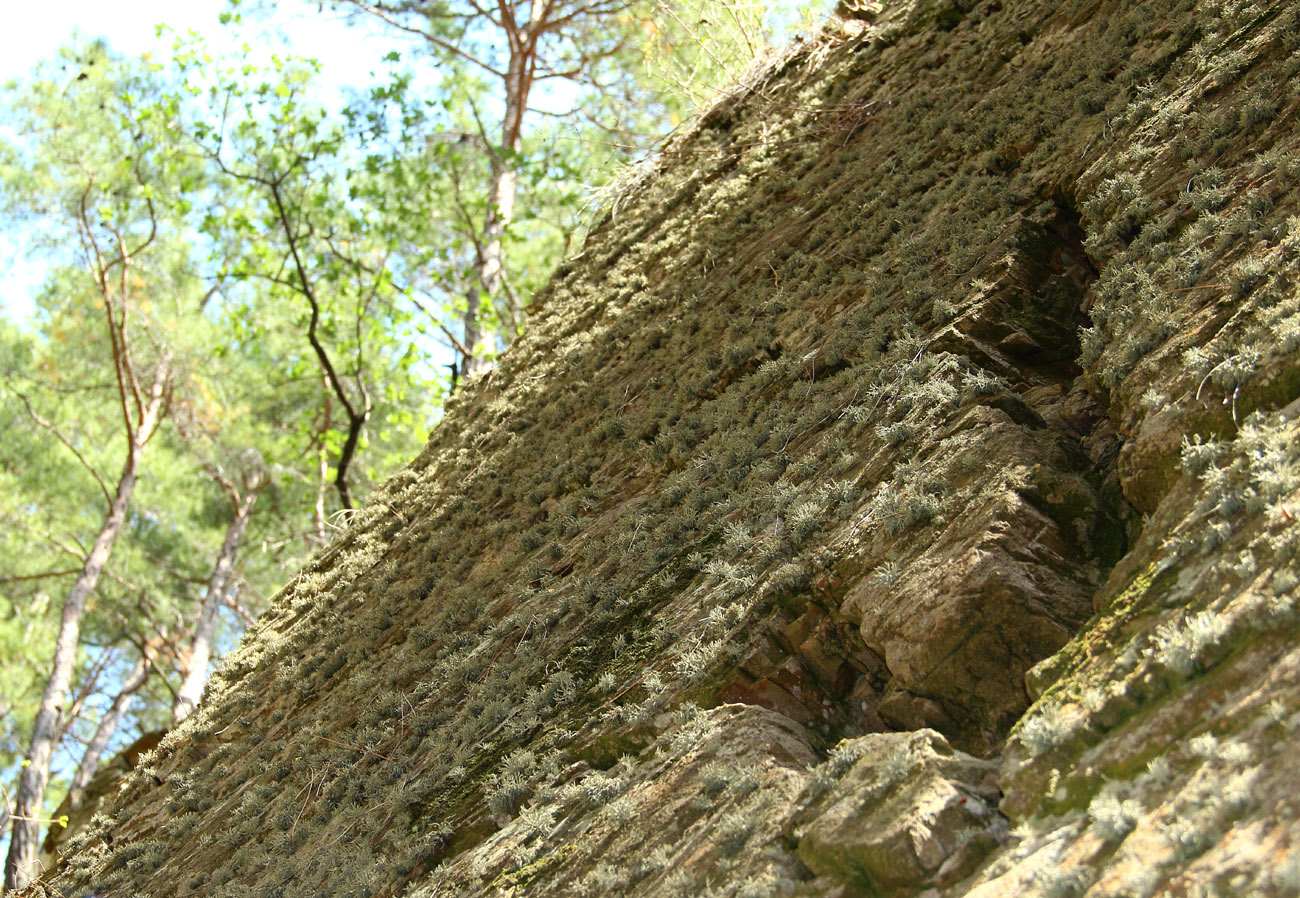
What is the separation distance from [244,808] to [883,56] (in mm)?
5390

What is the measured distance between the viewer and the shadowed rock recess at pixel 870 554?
7.43 feet

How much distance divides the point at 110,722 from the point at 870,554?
13.2 m

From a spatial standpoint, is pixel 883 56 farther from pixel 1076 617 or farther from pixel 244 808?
pixel 244 808

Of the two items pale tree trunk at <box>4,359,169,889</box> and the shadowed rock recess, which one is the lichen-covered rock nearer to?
the shadowed rock recess

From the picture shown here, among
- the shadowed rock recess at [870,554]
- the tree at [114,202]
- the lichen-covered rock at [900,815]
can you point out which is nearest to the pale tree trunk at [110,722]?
the tree at [114,202]

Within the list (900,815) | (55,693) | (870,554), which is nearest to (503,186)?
(55,693)

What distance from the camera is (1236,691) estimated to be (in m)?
2.03

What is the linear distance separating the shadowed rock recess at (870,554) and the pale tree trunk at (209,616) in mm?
5142

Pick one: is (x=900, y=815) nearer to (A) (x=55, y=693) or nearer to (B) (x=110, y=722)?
(A) (x=55, y=693)

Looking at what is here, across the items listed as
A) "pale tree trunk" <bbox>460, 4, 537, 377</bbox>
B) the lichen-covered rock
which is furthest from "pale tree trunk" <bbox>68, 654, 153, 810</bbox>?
the lichen-covered rock

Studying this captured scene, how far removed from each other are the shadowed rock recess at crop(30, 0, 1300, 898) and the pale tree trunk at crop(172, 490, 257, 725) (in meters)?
Result: 5.14

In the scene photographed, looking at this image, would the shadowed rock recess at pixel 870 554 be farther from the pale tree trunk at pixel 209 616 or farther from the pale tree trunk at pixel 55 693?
the pale tree trunk at pixel 209 616

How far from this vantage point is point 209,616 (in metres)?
12.4

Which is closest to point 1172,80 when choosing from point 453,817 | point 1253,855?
point 1253,855
